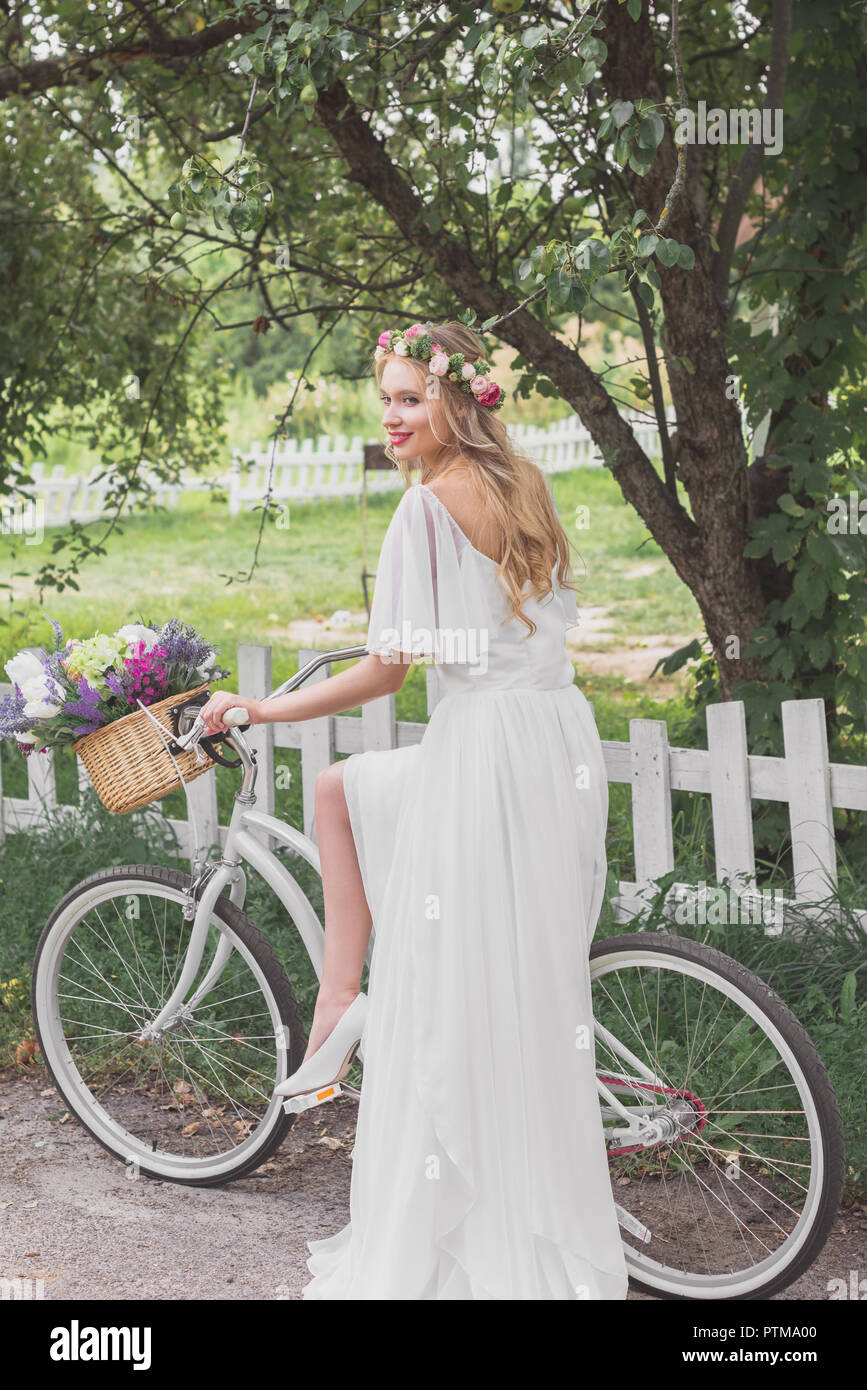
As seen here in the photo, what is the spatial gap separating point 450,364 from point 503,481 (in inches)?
9.9

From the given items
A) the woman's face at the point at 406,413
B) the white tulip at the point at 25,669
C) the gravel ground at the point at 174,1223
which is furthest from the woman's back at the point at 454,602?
the gravel ground at the point at 174,1223

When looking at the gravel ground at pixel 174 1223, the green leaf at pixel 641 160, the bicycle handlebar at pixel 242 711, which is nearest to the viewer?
the bicycle handlebar at pixel 242 711

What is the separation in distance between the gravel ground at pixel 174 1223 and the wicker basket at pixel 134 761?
3.33ft

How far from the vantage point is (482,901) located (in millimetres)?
2621

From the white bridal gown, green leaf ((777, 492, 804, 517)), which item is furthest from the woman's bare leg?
green leaf ((777, 492, 804, 517))

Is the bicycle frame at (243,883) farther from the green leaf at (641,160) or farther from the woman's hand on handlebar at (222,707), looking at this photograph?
the green leaf at (641,160)

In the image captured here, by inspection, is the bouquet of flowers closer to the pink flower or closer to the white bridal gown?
the white bridal gown

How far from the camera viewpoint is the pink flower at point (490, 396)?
267 centimetres

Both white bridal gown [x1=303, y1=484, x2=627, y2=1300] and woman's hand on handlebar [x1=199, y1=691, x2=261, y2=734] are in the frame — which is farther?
woman's hand on handlebar [x1=199, y1=691, x2=261, y2=734]

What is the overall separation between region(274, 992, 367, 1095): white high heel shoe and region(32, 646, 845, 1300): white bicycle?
7cm

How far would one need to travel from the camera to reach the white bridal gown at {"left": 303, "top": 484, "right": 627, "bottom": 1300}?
261cm

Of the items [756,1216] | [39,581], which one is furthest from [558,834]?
[39,581]

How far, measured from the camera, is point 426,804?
269 centimetres

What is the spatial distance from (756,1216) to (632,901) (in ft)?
3.65
